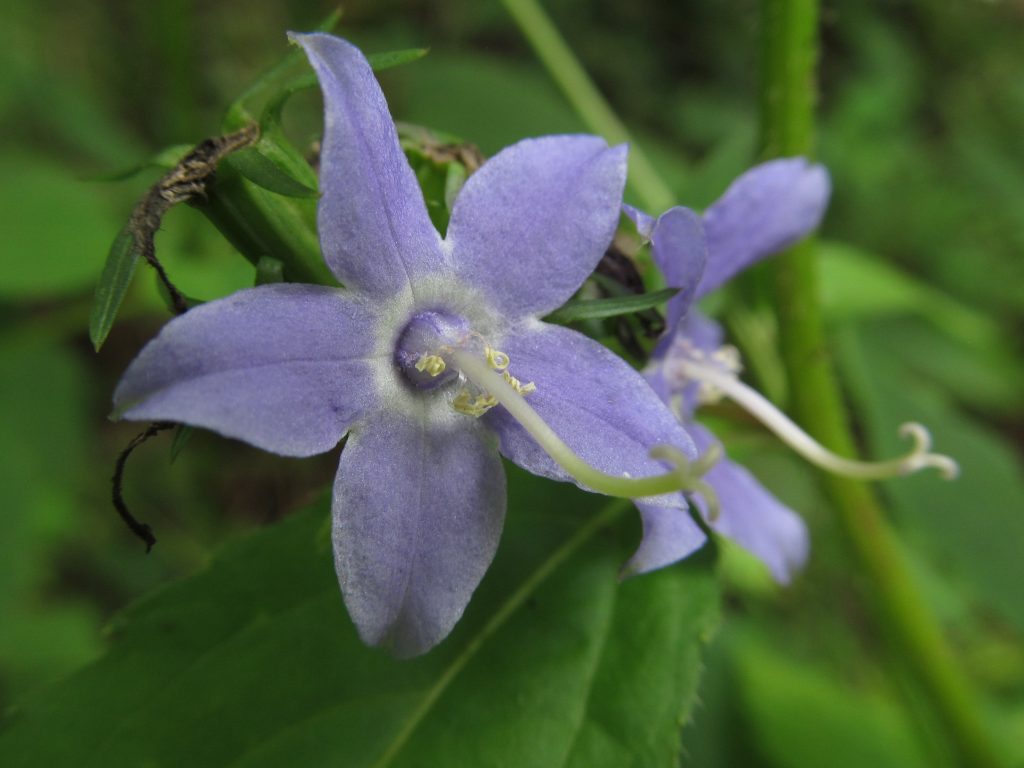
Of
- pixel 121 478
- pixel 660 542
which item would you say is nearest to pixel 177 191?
pixel 121 478

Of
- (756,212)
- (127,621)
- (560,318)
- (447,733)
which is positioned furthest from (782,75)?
(127,621)

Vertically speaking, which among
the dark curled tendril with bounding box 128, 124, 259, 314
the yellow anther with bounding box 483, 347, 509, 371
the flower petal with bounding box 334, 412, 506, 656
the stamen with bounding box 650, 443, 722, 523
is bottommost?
the flower petal with bounding box 334, 412, 506, 656

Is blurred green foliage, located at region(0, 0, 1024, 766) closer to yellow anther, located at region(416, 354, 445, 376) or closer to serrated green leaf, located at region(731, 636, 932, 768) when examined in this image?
serrated green leaf, located at region(731, 636, 932, 768)

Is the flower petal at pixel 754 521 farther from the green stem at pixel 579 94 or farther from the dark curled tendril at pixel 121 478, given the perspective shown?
the green stem at pixel 579 94

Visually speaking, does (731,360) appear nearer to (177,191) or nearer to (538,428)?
(538,428)

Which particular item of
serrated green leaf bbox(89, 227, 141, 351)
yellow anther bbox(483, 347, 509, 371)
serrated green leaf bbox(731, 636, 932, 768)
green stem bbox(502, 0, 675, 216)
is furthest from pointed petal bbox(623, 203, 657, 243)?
serrated green leaf bbox(731, 636, 932, 768)
